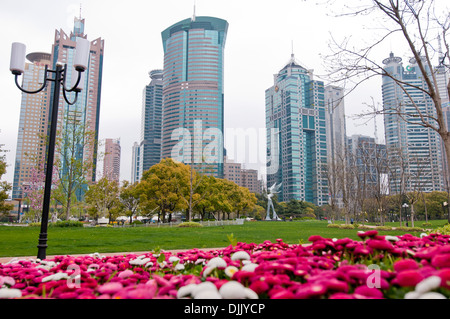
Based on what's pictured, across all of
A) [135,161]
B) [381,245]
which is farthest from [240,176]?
[381,245]

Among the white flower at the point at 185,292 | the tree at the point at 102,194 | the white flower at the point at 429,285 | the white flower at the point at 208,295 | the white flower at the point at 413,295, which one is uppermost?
the tree at the point at 102,194

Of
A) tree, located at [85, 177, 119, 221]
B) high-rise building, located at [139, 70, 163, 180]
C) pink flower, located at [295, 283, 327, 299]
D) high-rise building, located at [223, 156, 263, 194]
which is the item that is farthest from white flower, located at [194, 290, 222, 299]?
high-rise building, located at [139, 70, 163, 180]

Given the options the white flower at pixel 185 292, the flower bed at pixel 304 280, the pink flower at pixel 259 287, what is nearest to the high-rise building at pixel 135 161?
the flower bed at pixel 304 280

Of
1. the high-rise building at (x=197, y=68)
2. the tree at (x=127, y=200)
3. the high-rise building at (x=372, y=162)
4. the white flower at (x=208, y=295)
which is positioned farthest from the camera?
the high-rise building at (x=197, y=68)

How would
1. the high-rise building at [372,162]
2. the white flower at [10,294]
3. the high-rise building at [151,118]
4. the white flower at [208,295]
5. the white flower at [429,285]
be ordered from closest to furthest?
the white flower at [429,285]
the white flower at [208,295]
the white flower at [10,294]
the high-rise building at [372,162]
the high-rise building at [151,118]

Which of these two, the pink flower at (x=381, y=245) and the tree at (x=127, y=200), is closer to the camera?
the pink flower at (x=381, y=245)

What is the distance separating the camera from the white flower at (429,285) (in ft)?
4.41

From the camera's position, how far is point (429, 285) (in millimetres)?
1345

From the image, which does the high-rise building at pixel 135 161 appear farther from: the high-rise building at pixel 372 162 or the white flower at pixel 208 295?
the white flower at pixel 208 295

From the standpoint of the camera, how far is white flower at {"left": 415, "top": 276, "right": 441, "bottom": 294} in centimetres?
134

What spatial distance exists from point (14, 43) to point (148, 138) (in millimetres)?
124593

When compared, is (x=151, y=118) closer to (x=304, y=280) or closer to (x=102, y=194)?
(x=102, y=194)
